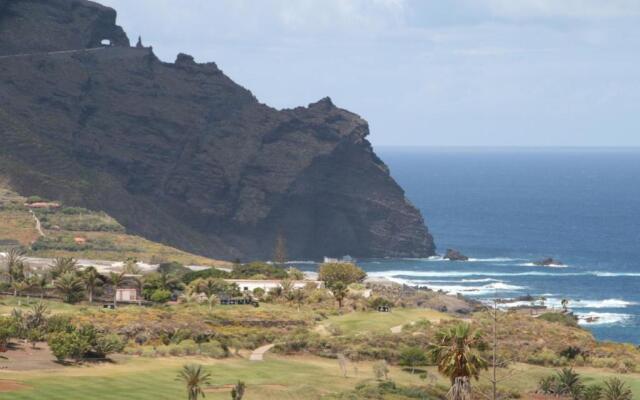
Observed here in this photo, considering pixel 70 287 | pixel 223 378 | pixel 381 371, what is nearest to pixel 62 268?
pixel 70 287

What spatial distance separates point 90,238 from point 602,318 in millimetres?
62795

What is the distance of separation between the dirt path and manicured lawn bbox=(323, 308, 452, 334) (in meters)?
7.47

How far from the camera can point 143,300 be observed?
407 ft

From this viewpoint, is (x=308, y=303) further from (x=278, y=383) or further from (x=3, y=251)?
(x=3, y=251)

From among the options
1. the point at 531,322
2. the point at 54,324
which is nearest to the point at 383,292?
the point at 531,322

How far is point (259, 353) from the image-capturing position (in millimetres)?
101250

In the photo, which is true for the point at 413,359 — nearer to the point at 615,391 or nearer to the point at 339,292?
the point at 615,391

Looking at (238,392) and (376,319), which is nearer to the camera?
(238,392)

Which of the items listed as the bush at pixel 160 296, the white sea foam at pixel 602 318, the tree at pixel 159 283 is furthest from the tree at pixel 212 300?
the white sea foam at pixel 602 318

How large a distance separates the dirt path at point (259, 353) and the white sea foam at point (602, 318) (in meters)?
63.6

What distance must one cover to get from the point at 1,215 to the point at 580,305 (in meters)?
72.7

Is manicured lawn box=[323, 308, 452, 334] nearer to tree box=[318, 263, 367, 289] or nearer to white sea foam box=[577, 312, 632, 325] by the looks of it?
tree box=[318, 263, 367, 289]

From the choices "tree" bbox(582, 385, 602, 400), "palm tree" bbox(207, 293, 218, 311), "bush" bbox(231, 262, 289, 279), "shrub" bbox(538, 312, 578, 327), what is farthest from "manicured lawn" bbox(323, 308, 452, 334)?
"bush" bbox(231, 262, 289, 279)

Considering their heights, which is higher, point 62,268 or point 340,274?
point 340,274
